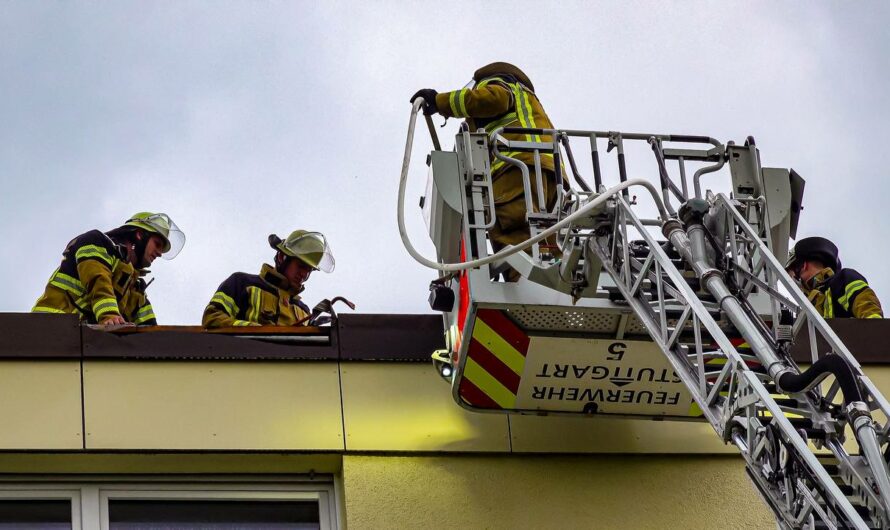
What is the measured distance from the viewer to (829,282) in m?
12.1

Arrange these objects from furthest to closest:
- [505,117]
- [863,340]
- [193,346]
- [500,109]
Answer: [505,117], [500,109], [863,340], [193,346]

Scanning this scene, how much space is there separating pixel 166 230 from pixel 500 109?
326 centimetres

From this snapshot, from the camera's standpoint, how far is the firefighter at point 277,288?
11.7 meters

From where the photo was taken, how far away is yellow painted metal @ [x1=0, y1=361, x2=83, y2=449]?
8.55 m

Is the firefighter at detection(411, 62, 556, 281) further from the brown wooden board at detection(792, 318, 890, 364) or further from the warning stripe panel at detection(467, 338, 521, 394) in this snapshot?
the brown wooden board at detection(792, 318, 890, 364)

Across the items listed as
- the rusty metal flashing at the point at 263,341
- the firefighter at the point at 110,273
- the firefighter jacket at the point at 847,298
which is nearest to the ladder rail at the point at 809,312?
the rusty metal flashing at the point at 263,341

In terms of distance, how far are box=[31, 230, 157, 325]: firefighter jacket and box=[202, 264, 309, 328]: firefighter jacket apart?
569 mm

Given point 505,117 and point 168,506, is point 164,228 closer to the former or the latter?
point 505,117

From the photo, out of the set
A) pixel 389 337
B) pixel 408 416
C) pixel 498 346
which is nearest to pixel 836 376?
pixel 498 346

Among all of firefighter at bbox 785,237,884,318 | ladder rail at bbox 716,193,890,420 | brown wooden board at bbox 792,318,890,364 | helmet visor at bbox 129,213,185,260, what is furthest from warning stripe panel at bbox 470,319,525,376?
helmet visor at bbox 129,213,185,260

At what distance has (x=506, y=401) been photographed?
29.7ft

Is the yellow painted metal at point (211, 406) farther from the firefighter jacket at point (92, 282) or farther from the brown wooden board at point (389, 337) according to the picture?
the firefighter jacket at point (92, 282)

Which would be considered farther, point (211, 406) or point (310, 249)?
point (310, 249)

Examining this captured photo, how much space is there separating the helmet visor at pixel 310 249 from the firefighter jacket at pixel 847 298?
371 cm
